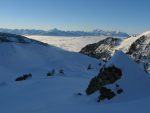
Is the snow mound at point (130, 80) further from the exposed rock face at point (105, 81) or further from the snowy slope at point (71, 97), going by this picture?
the exposed rock face at point (105, 81)

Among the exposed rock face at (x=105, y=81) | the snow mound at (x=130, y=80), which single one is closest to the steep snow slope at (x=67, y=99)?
the snow mound at (x=130, y=80)

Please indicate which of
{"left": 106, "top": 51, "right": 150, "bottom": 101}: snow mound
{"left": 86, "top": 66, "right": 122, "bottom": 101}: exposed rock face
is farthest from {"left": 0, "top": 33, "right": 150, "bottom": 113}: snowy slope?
{"left": 86, "top": 66, "right": 122, "bottom": 101}: exposed rock face

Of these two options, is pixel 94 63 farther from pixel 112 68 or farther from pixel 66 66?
pixel 112 68

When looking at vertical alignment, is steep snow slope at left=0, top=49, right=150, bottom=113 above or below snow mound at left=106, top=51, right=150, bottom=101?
below

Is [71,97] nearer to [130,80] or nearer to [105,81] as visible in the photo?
[105,81]

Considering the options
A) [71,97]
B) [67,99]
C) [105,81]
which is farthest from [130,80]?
[67,99]

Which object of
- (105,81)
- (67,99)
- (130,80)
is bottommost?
(67,99)

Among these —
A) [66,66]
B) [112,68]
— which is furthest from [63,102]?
[66,66]

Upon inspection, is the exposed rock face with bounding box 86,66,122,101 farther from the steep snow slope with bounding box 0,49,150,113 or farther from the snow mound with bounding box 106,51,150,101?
the steep snow slope with bounding box 0,49,150,113
